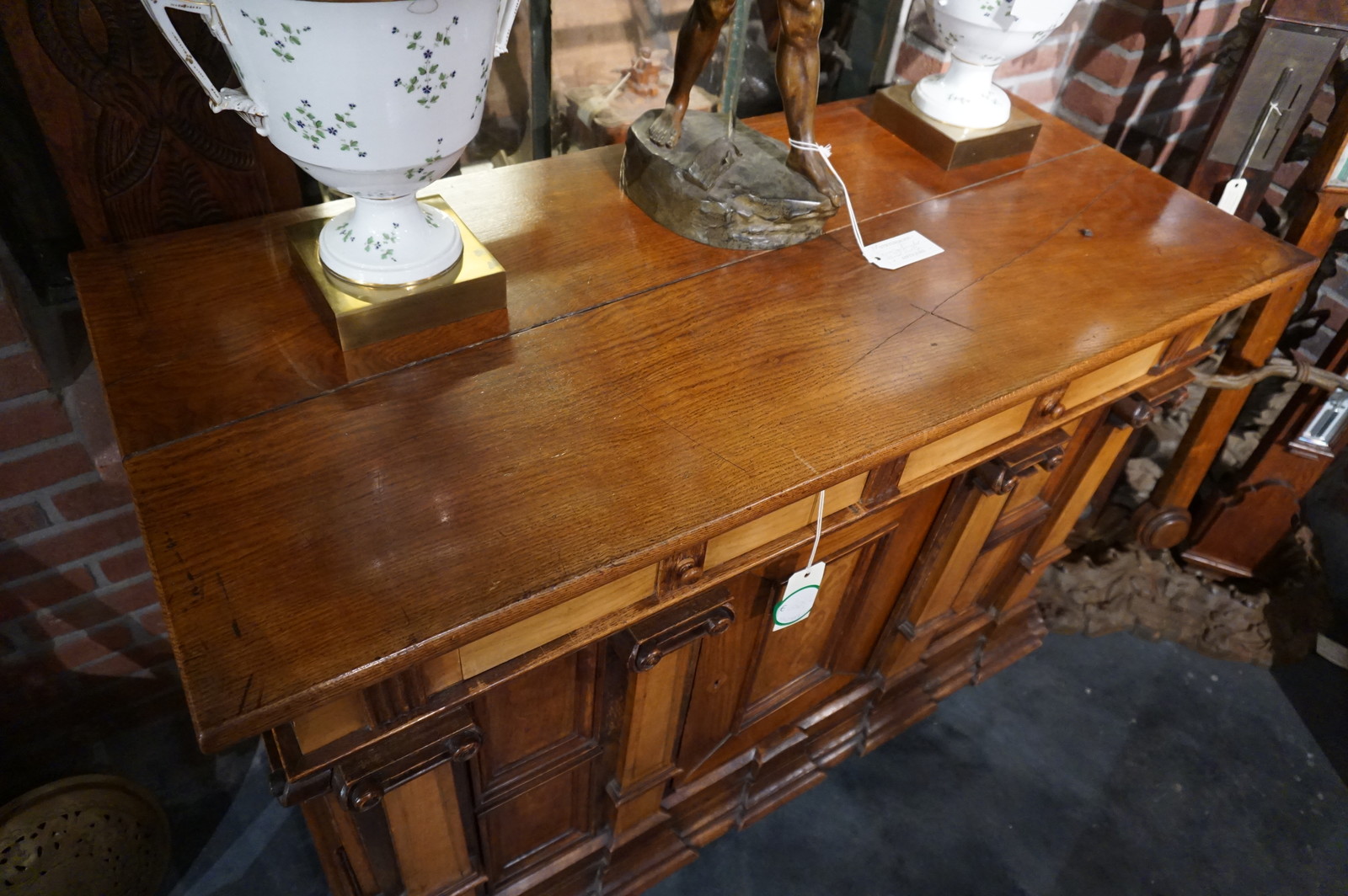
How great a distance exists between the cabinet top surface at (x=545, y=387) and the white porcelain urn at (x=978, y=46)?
11cm

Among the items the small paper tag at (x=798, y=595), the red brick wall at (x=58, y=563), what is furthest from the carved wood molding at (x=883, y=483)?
the red brick wall at (x=58, y=563)

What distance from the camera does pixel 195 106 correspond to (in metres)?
0.83

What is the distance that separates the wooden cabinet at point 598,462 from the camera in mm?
631

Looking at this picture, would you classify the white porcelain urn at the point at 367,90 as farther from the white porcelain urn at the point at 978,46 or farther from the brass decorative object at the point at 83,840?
the brass decorative object at the point at 83,840

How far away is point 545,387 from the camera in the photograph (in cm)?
77

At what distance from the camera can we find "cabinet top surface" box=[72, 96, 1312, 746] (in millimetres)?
607

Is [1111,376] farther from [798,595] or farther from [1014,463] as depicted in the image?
[798,595]

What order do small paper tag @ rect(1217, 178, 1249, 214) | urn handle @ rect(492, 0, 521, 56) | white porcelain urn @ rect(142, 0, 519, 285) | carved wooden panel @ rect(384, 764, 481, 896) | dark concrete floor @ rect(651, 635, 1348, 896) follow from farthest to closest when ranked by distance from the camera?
dark concrete floor @ rect(651, 635, 1348, 896), small paper tag @ rect(1217, 178, 1249, 214), carved wooden panel @ rect(384, 764, 481, 896), urn handle @ rect(492, 0, 521, 56), white porcelain urn @ rect(142, 0, 519, 285)

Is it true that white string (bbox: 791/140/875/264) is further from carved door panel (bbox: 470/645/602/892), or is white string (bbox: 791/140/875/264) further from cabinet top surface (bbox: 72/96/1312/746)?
carved door panel (bbox: 470/645/602/892)

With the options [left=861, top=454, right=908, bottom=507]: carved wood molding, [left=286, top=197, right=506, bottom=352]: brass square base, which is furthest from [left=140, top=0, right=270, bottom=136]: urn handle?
[left=861, top=454, right=908, bottom=507]: carved wood molding

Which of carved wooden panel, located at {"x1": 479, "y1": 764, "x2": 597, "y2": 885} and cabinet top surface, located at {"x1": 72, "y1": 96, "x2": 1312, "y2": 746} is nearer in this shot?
cabinet top surface, located at {"x1": 72, "y1": 96, "x2": 1312, "y2": 746}

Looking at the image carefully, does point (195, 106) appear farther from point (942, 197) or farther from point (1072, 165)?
point (1072, 165)

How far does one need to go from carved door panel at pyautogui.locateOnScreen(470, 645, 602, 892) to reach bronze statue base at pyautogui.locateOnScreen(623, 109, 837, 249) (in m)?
0.45

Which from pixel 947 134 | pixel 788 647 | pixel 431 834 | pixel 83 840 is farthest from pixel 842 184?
pixel 83 840
